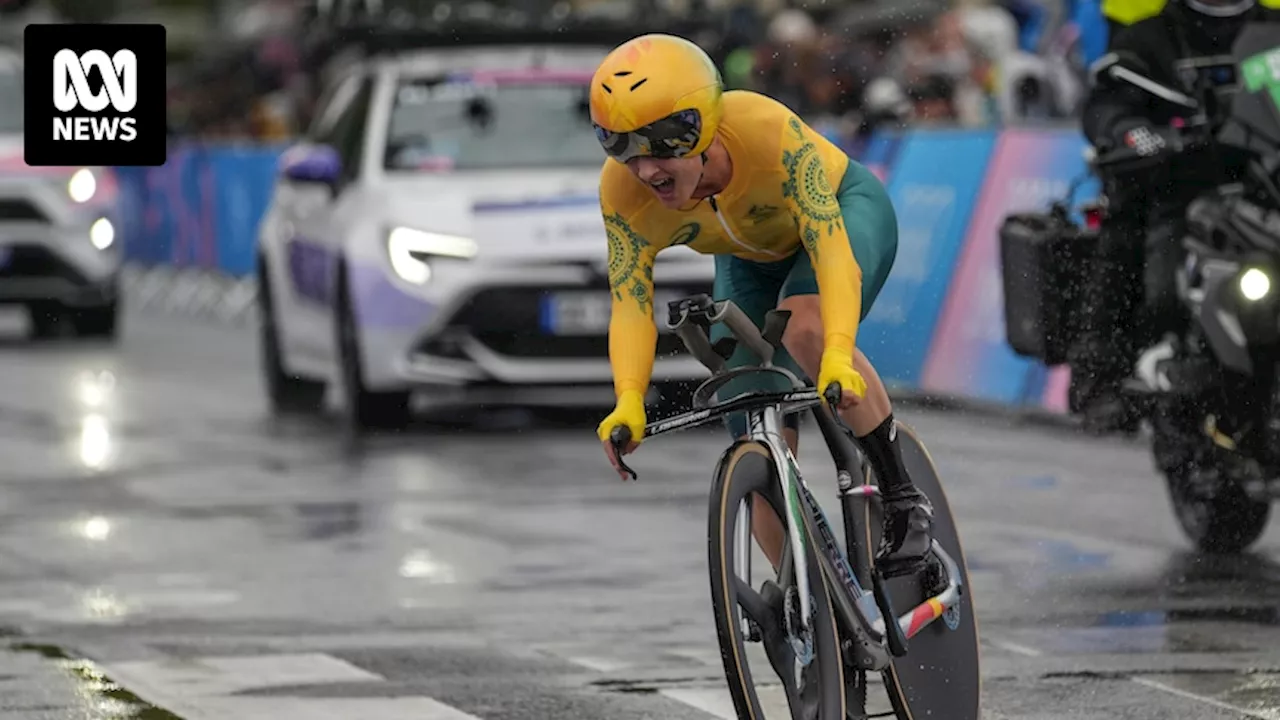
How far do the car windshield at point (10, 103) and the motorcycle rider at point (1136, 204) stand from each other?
46.6 ft

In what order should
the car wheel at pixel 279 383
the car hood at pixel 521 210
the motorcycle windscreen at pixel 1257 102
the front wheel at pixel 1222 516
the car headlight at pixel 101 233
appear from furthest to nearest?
the car headlight at pixel 101 233 → the car wheel at pixel 279 383 → the car hood at pixel 521 210 → the front wheel at pixel 1222 516 → the motorcycle windscreen at pixel 1257 102

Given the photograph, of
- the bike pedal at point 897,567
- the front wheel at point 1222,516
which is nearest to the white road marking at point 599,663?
the bike pedal at point 897,567

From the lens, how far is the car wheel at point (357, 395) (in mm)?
16109

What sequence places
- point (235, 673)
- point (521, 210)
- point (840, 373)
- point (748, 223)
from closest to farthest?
point (840, 373) → point (748, 223) → point (235, 673) → point (521, 210)

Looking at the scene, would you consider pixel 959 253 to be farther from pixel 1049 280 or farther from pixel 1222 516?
pixel 1222 516

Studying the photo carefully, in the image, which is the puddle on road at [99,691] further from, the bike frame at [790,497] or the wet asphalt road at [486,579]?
the bike frame at [790,497]

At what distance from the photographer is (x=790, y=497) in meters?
6.84

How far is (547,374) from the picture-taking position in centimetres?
1553

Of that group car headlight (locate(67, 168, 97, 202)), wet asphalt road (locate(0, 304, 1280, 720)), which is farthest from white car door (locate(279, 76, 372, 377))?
car headlight (locate(67, 168, 97, 202))

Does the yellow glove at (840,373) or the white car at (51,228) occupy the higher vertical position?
the yellow glove at (840,373)

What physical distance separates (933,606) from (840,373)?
2.93 feet

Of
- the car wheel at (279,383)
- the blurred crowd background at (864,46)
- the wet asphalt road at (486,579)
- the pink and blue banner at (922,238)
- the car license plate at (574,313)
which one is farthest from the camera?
the car wheel at (279,383)

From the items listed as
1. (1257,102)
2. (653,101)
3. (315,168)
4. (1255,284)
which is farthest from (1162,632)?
(315,168)

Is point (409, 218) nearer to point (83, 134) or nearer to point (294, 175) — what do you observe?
point (294, 175)
